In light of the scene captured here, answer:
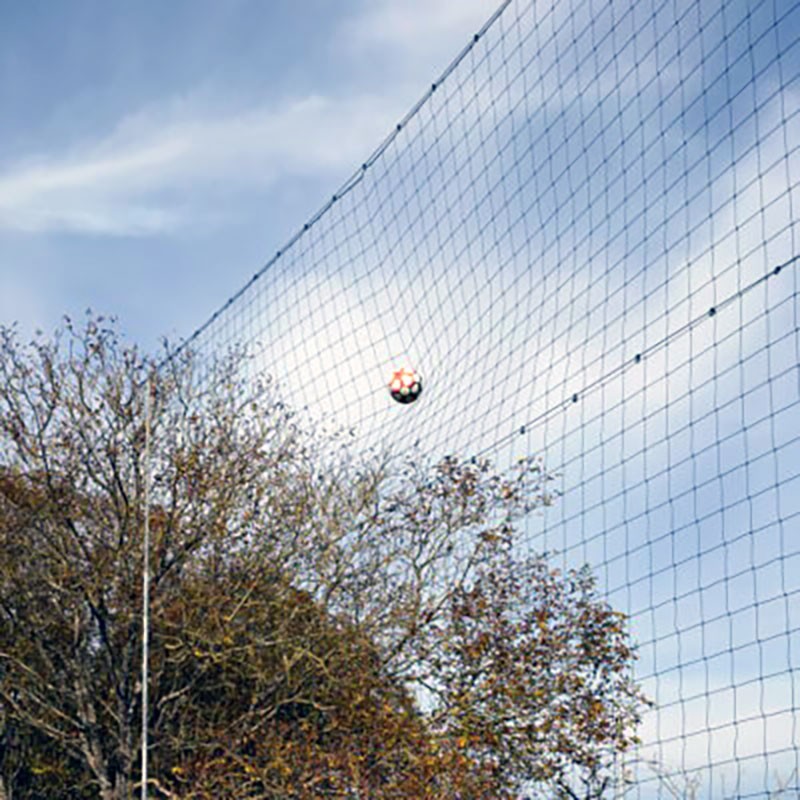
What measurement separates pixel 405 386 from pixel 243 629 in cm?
250

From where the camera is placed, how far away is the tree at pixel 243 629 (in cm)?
1222

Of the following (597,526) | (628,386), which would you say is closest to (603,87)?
(628,386)

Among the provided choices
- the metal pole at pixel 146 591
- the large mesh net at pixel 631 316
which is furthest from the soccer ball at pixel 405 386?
the metal pole at pixel 146 591

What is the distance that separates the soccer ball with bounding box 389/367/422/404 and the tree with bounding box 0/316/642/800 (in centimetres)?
183

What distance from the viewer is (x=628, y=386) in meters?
9.88

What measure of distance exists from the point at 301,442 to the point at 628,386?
4.29 meters

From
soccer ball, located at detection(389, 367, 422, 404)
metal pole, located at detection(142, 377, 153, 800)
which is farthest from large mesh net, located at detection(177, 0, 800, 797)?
metal pole, located at detection(142, 377, 153, 800)

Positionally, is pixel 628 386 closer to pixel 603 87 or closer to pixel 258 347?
pixel 603 87

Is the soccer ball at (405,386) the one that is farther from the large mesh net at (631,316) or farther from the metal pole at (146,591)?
the metal pole at (146,591)

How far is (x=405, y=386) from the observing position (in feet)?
38.2

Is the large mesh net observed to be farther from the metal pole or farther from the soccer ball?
the metal pole

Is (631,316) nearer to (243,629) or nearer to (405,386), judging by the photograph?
(405,386)

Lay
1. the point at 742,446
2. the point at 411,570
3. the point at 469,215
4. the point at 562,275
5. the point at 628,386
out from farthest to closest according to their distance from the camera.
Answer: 1. the point at 411,570
2. the point at 469,215
3. the point at 562,275
4. the point at 628,386
5. the point at 742,446

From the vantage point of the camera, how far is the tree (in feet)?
40.1
